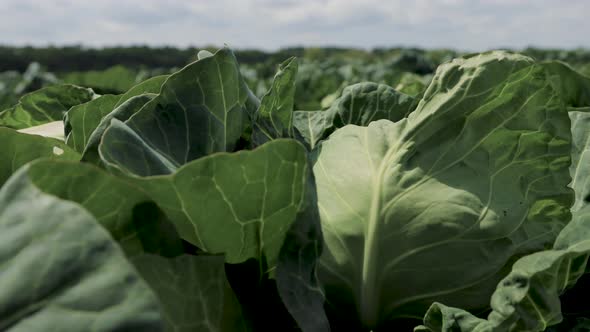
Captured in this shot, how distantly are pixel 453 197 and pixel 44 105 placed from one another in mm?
1273

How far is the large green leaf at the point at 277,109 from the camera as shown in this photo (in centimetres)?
131

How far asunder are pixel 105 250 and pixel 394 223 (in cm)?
58

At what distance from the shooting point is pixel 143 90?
139cm

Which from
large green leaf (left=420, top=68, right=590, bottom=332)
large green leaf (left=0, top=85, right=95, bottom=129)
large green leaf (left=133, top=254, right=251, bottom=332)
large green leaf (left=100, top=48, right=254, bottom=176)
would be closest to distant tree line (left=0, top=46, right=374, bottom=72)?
large green leaf (left=0, top=85, right=95, bottom=129)

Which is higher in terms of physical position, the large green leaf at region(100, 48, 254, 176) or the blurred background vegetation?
the large green leaf at region(100, 48, 254, 176)

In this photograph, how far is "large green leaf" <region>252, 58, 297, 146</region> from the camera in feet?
4.30

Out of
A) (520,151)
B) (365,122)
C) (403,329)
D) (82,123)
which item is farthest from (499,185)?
(82,123)

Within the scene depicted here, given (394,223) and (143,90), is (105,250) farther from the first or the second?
(143,90)

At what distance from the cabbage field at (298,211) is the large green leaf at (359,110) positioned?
0.46 ft

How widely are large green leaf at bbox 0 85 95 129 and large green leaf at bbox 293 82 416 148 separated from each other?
27.2 inches

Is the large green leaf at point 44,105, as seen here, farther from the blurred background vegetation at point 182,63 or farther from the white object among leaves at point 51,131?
the blurred background vegetation at point 182,63

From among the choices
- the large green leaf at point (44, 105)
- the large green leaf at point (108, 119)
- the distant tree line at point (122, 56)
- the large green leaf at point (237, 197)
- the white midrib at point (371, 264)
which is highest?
the large green leaf at point (108, 119)

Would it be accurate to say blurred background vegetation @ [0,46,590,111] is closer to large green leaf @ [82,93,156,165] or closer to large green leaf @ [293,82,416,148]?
large green leaf @ [293,82,416,148]

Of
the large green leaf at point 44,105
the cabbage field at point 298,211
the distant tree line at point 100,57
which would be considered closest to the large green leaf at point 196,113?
the cabbage field at point 298,211
